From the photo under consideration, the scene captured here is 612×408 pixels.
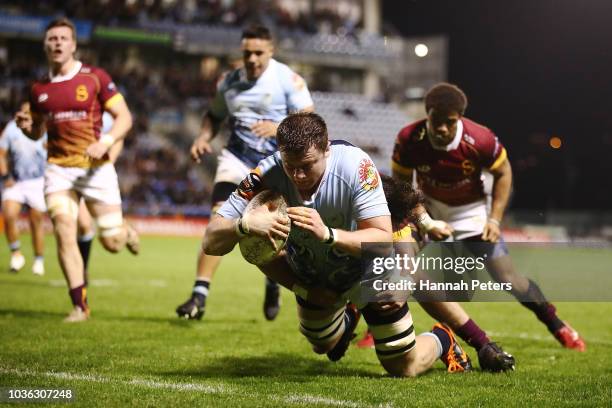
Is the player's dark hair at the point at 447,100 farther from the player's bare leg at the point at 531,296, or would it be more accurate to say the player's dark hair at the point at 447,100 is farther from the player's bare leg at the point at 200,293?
the player's bare leg at the point at 200,293

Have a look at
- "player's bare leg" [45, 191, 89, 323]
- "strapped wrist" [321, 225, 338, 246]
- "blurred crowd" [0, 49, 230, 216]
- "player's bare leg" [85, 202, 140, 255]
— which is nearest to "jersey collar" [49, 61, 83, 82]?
"player's bare leg" [45, 191, 89, 323]

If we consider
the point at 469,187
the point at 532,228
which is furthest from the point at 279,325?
A: the point at 532,228

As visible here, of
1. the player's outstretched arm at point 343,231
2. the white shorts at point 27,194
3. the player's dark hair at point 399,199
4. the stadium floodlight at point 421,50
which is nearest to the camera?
the player's outstretched arm at point 343,231

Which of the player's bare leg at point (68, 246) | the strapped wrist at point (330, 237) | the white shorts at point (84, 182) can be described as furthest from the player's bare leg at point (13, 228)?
the strapped wrist at point (330, 237)

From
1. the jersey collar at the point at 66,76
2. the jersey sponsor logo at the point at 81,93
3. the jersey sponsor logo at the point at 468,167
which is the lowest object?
the jersey sponsor logo at the point at 468,167

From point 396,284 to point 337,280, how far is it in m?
0.36

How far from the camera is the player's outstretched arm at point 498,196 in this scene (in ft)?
21.6

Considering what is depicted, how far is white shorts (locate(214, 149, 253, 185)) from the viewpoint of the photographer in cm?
784

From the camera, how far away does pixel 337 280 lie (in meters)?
5.10

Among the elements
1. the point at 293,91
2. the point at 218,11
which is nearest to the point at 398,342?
the point at 293,91

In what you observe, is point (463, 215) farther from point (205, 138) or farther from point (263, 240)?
point (263, 240)

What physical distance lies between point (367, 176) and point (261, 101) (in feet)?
11.3

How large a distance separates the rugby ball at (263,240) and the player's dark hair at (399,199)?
39.8 inches

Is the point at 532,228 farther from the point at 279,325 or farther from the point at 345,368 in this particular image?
the point at 345,368
